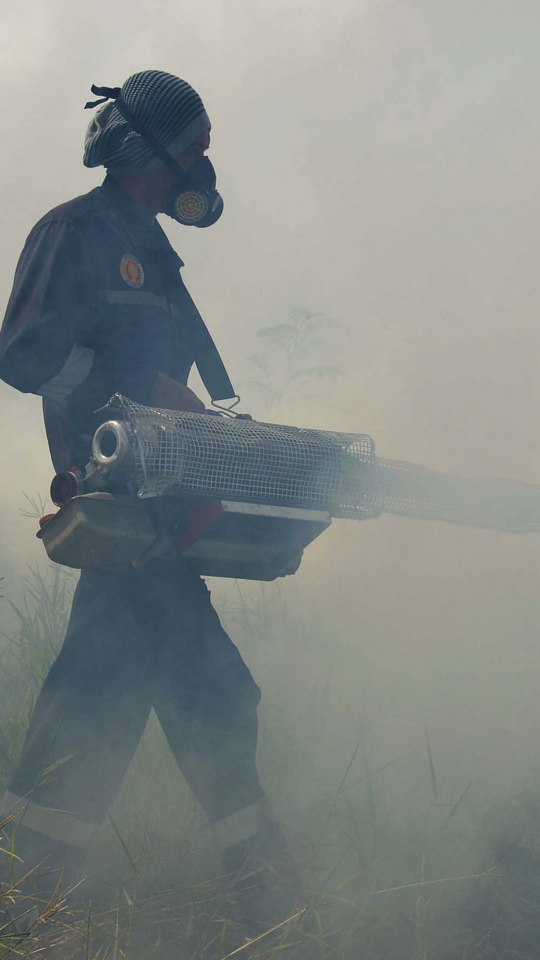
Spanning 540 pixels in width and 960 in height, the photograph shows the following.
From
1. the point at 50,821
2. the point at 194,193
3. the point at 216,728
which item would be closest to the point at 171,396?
the point at 194,193

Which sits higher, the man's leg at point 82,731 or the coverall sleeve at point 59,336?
the coverall sleeve at point 59,336

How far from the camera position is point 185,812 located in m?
3.02

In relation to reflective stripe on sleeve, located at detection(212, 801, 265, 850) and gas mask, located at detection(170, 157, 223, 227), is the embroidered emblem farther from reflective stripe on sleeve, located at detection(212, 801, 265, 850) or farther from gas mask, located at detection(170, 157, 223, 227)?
reflective stripe on sleeve, located at detection(212, 801, 265, 850)

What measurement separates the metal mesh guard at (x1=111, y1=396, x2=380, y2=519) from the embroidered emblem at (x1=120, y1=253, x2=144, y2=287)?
49 centimetres

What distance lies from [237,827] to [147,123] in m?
2.06

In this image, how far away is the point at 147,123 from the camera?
256 cm

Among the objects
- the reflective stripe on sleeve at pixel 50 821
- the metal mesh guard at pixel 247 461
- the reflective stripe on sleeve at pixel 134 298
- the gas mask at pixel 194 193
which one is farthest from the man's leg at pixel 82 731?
the gas mask at pixel 194 193

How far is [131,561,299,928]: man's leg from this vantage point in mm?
2404

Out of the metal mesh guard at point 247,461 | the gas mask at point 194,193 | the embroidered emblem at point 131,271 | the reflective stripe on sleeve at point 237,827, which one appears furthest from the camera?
the gas mask at point 194,193

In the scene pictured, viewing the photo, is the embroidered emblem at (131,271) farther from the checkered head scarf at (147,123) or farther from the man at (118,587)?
the checkered head scarf at (147,123)

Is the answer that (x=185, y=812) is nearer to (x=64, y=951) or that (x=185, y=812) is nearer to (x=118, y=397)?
(x=64, y=951)

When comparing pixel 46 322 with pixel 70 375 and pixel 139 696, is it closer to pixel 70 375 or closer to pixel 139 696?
pixel 70 375

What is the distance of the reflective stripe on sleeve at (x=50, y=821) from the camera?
90.0 inches

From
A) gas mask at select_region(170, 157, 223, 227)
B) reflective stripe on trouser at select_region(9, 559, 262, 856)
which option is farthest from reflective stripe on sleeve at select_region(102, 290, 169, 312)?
reflective stripe on trouser at select_region(9, 559, 262, 856)
